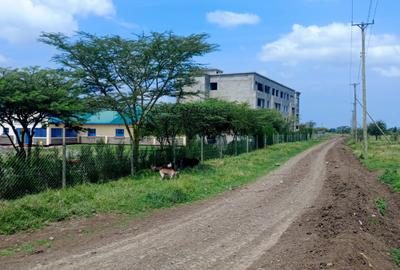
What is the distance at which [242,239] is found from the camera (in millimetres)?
7727

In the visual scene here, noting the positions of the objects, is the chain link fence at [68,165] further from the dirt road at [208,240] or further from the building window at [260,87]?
the building window at [260,87]

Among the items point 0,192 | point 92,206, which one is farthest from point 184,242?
point 0,192

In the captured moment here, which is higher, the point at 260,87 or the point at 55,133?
the point at 260,87

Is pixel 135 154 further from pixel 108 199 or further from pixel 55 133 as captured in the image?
pixel 55 133

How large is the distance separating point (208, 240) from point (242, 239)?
656mm

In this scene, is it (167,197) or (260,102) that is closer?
(167,197)

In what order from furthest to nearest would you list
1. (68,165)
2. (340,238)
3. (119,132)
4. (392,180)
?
(119,132), (392,180), (68,165), (340,238)

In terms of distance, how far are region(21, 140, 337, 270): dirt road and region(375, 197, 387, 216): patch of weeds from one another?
184 centimetres

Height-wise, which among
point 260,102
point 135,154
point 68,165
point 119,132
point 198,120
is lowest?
point 68,165

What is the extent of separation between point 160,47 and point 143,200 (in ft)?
27.8

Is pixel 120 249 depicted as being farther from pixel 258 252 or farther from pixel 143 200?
pixel 143 200

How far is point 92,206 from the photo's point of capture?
33.8 ft

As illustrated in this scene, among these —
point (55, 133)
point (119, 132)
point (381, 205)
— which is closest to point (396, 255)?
point (381, 205)

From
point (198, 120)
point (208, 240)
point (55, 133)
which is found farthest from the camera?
point (55, 133)
